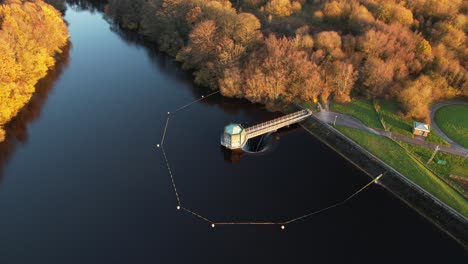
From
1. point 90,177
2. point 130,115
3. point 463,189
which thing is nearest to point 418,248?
point 463,189

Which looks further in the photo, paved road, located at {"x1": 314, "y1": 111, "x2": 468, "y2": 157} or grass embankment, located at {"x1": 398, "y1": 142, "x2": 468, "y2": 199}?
paved road, located at {"x1": 314, "y1": 111, "x2": 468, "y2": 157}

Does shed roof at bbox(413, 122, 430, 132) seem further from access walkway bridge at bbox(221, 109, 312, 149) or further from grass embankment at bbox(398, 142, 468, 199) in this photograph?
access walkway bridge at bbox(221, 109, 312, 149)

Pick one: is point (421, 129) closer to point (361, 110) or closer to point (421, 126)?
point (421, 126)

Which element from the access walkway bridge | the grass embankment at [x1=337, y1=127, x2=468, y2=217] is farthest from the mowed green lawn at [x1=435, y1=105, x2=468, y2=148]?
the access walkway bridge

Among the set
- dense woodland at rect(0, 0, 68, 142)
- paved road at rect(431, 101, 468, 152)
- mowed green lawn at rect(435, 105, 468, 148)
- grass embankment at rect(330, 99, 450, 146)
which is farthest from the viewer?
dense woodland at rect(0, 0, 68, 142)

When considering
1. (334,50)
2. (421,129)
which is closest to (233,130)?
(334,50)

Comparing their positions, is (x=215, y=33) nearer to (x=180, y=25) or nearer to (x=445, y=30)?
(x=180, y=25)
